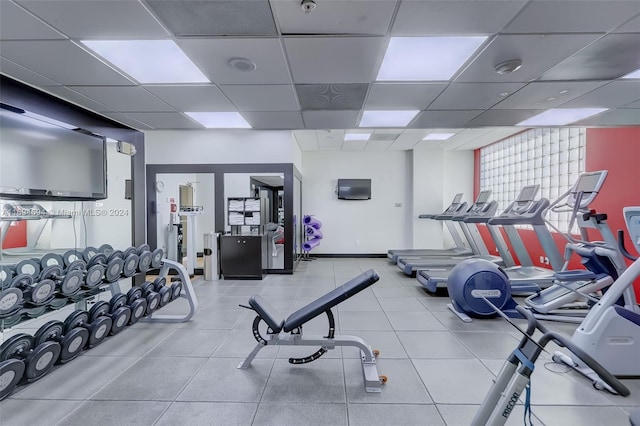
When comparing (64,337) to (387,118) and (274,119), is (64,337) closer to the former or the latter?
(274,119)

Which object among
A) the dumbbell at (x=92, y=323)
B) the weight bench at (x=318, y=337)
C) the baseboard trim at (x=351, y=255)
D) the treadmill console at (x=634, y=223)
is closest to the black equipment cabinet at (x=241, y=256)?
the baseboard trim at (x=351, y=255)

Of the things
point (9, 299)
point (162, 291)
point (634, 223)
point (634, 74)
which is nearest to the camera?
point (9, 299)

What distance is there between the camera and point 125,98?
3.46 meters

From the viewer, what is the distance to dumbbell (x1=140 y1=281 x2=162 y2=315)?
3.49 metres

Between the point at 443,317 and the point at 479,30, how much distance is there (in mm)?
3178

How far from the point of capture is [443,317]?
3.82m

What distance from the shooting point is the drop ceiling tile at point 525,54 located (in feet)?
7.73

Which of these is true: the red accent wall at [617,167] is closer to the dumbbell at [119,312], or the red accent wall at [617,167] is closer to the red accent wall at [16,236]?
the dumbbell at [119,312]

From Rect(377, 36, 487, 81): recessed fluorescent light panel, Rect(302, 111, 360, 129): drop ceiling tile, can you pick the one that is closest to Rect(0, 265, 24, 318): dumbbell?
Rect(302, 111, 360, 129): drop ceiling tile

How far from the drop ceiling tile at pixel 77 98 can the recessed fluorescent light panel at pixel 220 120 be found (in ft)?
3.27

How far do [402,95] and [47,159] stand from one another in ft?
12.2

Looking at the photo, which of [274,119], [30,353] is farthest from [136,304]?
[274,119]

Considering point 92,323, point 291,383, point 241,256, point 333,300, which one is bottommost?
point 291,383

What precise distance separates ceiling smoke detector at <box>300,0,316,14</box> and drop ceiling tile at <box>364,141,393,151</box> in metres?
5.30
